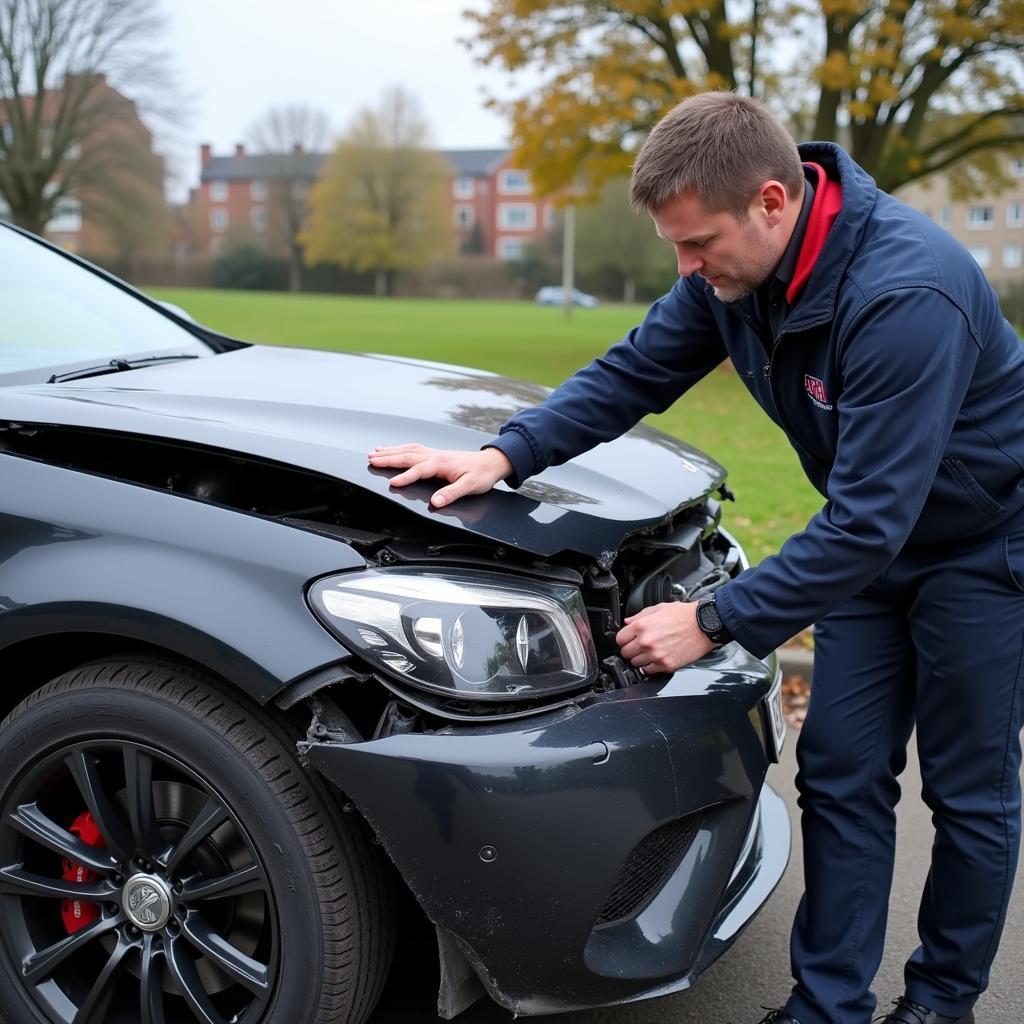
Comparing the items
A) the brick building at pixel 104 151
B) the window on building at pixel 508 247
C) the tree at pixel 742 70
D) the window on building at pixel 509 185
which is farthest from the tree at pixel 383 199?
the tree at pixel 742 70

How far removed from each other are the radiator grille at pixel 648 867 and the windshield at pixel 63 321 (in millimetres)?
1757

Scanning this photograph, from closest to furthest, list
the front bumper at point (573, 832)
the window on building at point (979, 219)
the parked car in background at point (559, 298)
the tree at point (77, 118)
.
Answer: the front bumper at point (573, 832) < the tree at point (77, 118) < the parked car in background at point (559, 298) < the window on building at point (979, 219)

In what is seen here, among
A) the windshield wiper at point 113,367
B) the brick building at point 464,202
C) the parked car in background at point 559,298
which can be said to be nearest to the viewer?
the windshield wiper at point 113,367

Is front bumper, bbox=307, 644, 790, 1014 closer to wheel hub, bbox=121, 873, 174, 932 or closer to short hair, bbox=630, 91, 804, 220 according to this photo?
wheel hub, bbox=121, 873, 174, 932

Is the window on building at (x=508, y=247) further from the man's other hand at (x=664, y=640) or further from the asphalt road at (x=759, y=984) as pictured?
the man's other hand at (x=664, y=640)

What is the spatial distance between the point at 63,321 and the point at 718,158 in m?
1.92


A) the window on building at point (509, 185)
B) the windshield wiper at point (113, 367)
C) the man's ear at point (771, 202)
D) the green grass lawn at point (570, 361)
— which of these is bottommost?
the green grass lawn at point (570, 361)

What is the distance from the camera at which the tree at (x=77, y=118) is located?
37.3 m

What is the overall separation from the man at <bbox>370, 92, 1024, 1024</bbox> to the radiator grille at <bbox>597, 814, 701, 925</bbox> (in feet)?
0.95

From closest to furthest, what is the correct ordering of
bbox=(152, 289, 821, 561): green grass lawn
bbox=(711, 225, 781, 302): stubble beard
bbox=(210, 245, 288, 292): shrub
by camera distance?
bbox=(711, 225, 781, 302): stubble beard
bbox=(152, 289, 821, 561): green grass lawn
bbox=(210, 245, 288, 292): shrub

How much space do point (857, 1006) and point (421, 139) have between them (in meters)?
75.9

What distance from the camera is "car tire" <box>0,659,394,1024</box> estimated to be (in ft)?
6.12

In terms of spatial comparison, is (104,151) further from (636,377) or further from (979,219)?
(979,219)

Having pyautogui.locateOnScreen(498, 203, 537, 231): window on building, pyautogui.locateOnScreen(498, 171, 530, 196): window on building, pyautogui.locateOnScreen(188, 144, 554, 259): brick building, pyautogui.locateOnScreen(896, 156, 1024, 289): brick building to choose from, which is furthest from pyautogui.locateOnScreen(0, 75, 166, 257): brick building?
pyautogui.locateOnScreen(498, 171, 530, 196): window on building
